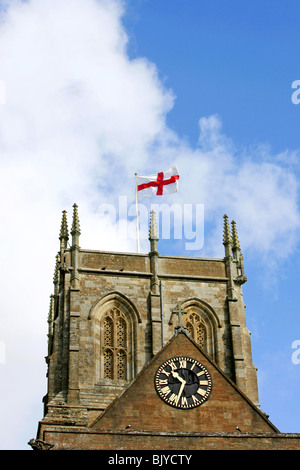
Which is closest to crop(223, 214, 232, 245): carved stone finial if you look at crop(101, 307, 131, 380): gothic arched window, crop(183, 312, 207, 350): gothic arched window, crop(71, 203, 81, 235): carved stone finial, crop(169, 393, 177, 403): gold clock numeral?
crop(183, 312, 207, 350): gothic arched window

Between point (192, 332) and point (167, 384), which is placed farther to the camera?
point (192, 332)

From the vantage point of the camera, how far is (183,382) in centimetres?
4719

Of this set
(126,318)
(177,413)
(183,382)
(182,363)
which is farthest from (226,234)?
(177,413)

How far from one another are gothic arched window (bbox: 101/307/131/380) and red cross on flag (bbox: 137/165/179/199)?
32.1 feet

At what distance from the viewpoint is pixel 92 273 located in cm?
6378

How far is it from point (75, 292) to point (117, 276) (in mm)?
2874

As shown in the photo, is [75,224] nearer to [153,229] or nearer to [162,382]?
[153,229]

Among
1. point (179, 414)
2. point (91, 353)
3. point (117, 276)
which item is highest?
point (117, 276)

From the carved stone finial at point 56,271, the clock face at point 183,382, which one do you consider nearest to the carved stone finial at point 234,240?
the carved stone finial at point 56,271

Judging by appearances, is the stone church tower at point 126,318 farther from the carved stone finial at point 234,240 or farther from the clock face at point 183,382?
the clock face at point 183,382

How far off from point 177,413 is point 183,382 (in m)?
1.59

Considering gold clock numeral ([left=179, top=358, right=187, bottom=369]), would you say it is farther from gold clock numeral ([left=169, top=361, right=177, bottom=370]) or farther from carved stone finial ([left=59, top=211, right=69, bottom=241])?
carved stone finial ([left=59, top=211, right=69, bottom=241])
